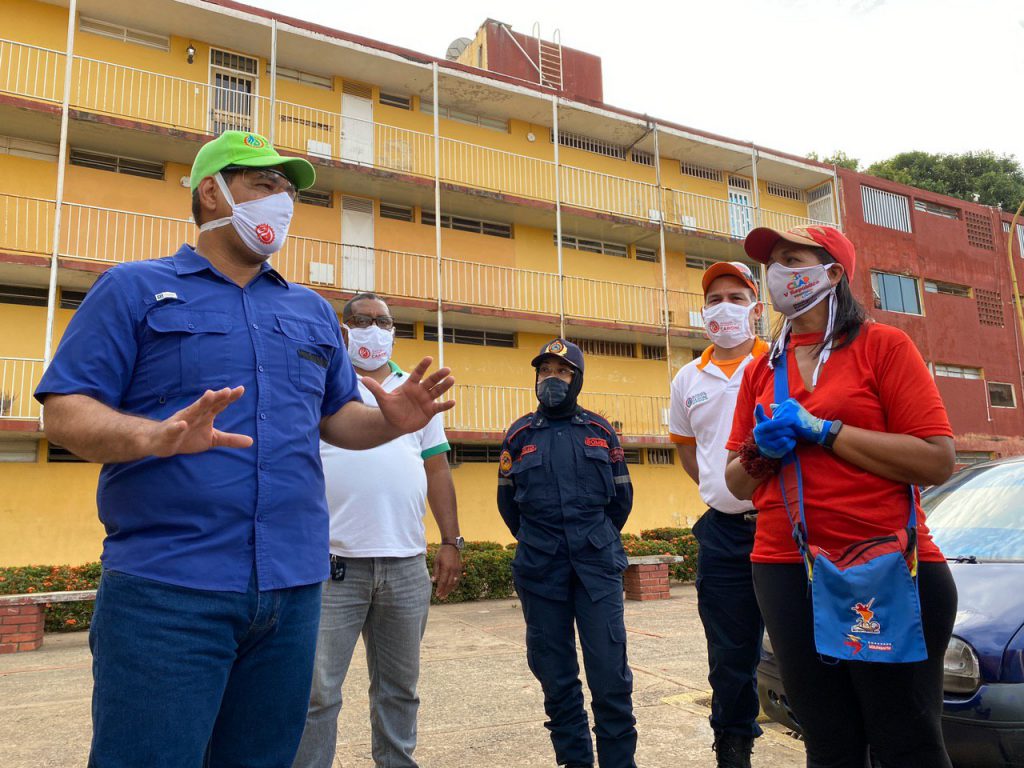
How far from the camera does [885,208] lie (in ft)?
79.4

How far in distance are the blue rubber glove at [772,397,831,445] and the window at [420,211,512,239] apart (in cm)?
1706

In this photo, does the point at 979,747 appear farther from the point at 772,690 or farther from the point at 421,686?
the point at 421,686

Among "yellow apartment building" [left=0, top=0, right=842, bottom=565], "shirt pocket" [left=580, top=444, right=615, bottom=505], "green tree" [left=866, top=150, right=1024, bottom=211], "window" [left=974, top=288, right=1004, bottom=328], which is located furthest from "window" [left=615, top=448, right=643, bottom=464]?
"green tree" [left=866, top=150, right=1024, bottom=211]

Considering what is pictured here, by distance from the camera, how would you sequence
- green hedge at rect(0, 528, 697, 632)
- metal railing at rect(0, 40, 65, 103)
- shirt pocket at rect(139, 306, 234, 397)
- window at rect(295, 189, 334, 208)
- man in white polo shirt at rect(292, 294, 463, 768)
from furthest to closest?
1. window at rect(295, 189, 334, 208)
2. metal railing at rect(0, 40, 65, 103)
3. green hedge at rect(0, 528, 697, 632)
4. man in white polo shirt at rect(292, 294, 463, 768)
5. shirt pocket at rect(139, 306, 234, 397)

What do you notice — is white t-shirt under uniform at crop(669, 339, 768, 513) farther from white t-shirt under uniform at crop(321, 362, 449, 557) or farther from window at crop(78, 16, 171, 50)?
window at crop(78, 16, 171, 50)

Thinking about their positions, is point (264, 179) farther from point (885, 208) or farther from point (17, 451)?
point (885, 208)

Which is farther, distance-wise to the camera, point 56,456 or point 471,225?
point 471,225

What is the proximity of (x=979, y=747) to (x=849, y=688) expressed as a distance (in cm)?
87

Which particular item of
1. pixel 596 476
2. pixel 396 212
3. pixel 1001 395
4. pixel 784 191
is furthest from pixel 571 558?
pixel 1001 395

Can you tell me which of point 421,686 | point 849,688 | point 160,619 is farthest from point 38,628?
point 849,688

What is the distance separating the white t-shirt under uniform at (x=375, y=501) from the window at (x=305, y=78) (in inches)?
641

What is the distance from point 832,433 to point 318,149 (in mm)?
16329

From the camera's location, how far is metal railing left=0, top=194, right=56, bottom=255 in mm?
13453

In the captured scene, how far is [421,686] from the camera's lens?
5.28m
